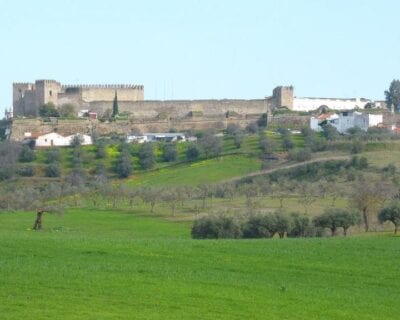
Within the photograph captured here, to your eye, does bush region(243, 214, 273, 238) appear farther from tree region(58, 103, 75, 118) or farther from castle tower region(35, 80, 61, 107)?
castle tower region(35, 80, 61, 107)

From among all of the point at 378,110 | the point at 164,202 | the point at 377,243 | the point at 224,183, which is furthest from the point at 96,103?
the point at 377,243

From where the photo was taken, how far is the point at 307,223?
3619cm

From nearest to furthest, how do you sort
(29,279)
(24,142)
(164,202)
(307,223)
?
(29,279) < (307,223) < (164,202) < (24,142)

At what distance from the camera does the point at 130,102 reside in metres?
94.1

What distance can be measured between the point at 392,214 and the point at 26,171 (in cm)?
3654

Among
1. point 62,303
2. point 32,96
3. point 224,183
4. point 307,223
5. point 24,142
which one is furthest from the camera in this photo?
point 32,96

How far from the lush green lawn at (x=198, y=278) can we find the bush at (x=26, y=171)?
40.6 meters

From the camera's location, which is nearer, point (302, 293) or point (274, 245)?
point (302, 293)

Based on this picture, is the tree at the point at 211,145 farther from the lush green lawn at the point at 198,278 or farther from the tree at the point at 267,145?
the lush green lawn at the point at 198,278

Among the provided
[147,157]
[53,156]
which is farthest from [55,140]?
[147,157]

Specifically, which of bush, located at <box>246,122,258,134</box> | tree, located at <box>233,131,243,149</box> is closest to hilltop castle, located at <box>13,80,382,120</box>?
bush, located at <box>246,122,258,134</box>

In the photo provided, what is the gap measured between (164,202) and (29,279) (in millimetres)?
32042

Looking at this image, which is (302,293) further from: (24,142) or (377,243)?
(24,142)

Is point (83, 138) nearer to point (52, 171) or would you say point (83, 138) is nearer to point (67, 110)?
point (67, 110)
